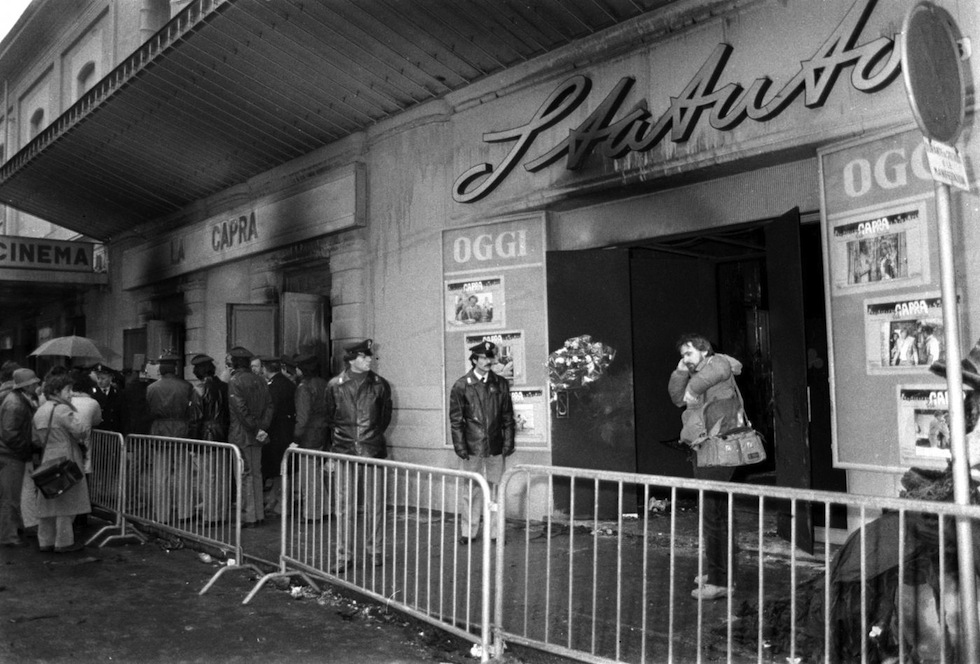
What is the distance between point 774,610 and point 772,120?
3749 millimetres

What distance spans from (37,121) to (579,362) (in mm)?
20002

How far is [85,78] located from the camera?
1950 centimetres

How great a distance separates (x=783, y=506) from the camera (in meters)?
7.59

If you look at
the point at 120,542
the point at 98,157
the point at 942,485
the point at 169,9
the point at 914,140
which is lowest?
the point at 120,542

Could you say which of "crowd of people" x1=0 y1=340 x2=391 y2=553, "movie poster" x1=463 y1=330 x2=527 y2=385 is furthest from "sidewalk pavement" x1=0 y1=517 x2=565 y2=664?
"movie poster" x1=463 y1=330 x2=527 y2=385

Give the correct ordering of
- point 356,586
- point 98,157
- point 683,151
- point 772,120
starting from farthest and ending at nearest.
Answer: point 98,157 < point 683,151 < point 772,120 < point 356,586

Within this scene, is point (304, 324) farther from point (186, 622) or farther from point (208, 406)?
point (186, 622)

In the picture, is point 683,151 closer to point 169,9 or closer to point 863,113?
point 863,113

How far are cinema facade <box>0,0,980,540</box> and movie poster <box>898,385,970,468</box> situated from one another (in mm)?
19

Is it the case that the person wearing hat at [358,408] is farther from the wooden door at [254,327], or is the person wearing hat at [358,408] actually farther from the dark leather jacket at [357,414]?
the wooden door at [254,327]

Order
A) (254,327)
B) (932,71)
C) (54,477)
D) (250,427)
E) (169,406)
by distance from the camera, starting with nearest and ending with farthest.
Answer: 1. (932,71)
2. (54,477)
3. (250,427)
4. (169,406)
5. (254,327)

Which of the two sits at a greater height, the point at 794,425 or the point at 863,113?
the point at 863,113

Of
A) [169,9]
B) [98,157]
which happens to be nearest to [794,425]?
[98,157]

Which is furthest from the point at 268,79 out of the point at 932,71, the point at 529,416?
the point at 932,71
